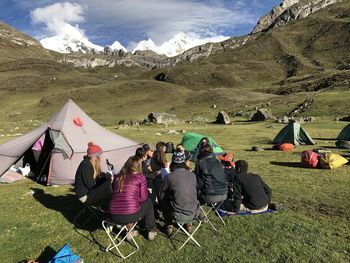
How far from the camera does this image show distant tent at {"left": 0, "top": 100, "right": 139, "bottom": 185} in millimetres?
17172

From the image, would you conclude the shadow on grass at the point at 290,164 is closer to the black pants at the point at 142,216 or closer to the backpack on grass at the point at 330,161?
the backpack on grass at the point at 330,161

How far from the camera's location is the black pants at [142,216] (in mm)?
9602

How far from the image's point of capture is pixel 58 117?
60.5ft

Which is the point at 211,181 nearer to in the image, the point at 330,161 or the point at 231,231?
the point at 231,231

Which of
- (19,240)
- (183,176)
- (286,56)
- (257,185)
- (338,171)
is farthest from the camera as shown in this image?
(286,56)

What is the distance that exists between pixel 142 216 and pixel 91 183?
2.41 meters

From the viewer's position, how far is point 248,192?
11805 millimetres

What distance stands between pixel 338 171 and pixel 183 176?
11.3 m

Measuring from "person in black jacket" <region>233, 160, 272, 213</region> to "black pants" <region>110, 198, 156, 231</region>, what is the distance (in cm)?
300

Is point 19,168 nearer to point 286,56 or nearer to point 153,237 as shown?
point 153,237

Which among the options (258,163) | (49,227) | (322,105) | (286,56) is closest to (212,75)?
(286,56)

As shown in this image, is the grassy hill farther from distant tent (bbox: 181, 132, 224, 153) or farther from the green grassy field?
the green grassy field

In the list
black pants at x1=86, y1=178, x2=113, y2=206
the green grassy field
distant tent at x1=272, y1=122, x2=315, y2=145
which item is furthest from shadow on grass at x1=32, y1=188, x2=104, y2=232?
distant tent at x1=272, y1=122, x2=315, y2=145

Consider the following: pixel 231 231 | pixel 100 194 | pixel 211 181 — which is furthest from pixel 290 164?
pixel 100 194
